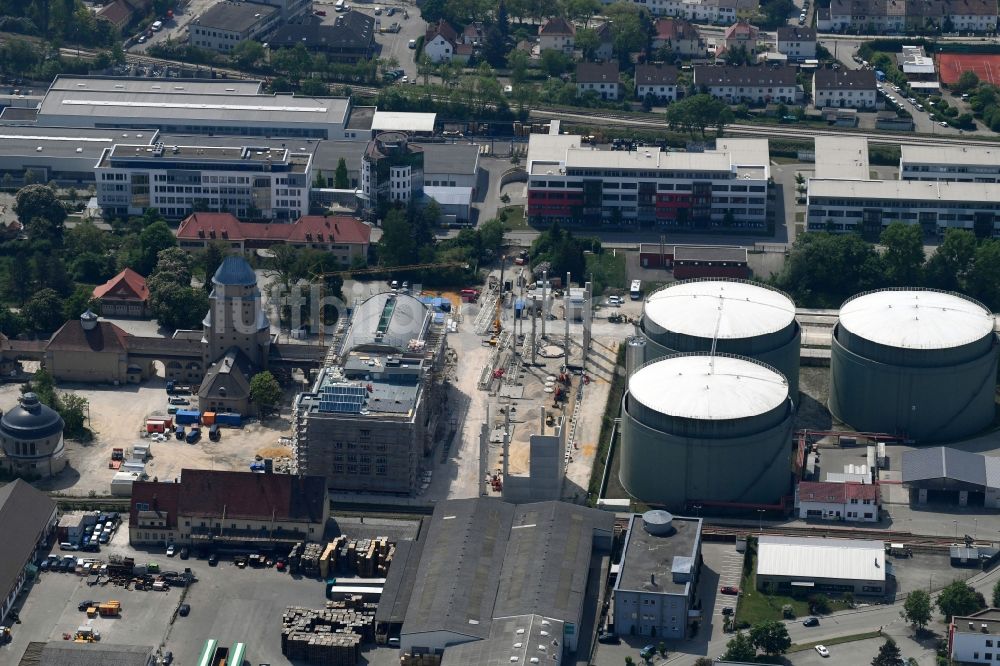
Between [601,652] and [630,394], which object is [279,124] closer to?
[630,394]

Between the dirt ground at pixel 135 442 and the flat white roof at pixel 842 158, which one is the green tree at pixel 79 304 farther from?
the flat white roof at pixel 842 158

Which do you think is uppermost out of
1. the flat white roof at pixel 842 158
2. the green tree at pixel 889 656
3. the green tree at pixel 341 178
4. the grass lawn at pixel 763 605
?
the green tree at pixel 341 178

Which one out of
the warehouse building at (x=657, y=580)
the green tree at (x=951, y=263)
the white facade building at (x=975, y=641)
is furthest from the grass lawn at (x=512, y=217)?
the white facade building at (x=975, y=641)

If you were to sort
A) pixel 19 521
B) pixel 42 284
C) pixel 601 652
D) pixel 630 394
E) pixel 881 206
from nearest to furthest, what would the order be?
pixel 601 652
pixel 19 521
pixel 630 394
pixel 42 284
pixel 881 206

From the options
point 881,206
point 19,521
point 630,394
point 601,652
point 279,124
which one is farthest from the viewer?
point 279,124

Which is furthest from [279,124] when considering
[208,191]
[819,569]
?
[819,569]

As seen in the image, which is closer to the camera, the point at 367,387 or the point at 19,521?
the point at 19,521

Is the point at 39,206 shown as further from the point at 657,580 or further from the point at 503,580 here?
the point at 657,580
